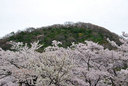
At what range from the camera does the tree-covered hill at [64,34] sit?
30927mm

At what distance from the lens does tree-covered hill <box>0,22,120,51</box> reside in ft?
101

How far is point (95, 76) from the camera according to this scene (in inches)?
378

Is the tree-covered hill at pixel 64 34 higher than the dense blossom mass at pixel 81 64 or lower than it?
higher

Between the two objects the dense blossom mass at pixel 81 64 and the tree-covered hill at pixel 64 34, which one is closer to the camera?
the dense blossom mass at pixel 81 64

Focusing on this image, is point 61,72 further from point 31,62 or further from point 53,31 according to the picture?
point 53,31

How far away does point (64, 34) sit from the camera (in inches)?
1310

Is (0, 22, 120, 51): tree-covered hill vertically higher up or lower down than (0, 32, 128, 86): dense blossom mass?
higher up

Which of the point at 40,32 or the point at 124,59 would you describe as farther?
the point at 40,32

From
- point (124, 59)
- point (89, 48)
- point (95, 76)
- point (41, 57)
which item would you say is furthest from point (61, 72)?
point (124, 59)

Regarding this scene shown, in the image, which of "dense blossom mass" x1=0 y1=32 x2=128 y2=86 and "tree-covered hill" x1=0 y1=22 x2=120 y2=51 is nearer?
"dense blossom mass" x1=0 y1=32 x2=128 y2=86

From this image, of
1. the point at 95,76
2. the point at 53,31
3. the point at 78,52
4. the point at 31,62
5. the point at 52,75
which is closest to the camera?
the point at 52,75

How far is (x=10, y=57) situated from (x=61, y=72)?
3.37 meters

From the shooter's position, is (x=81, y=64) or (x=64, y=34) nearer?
(x=81, y=64)

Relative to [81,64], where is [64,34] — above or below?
above
